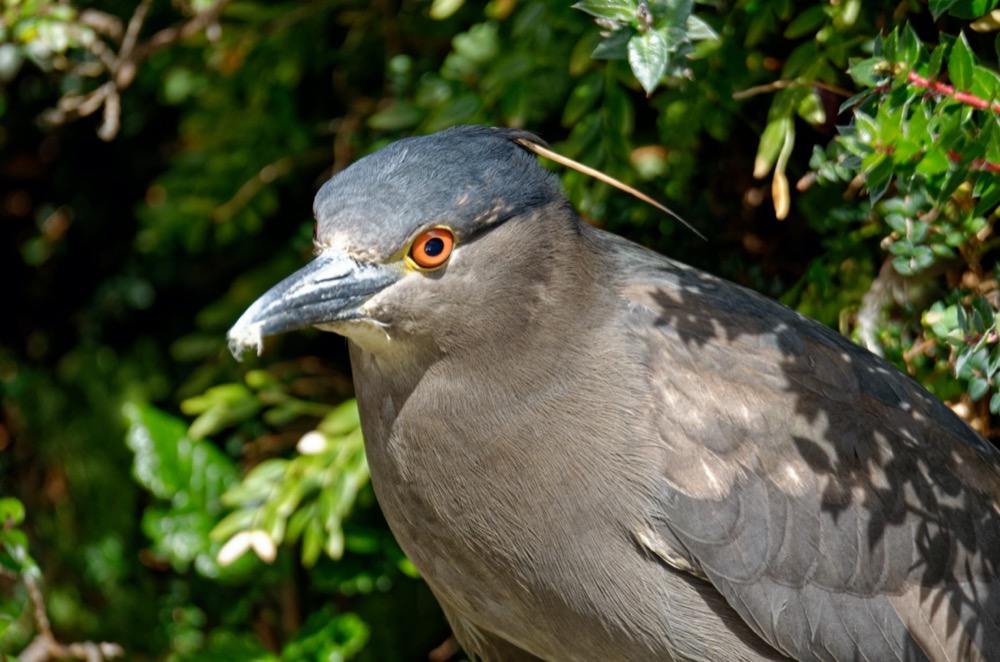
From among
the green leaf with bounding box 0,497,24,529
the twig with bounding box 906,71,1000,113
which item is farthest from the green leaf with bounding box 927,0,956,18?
the green leaf with bounding box 0,497,24,529

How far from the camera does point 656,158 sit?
3436 mm

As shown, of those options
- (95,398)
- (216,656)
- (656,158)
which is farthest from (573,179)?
(95,398)

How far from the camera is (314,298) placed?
220 centimetres

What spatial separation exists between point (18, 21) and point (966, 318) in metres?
2.52

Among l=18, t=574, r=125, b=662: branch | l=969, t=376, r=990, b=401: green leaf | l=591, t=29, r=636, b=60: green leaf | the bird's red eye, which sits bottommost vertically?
l=18, t=574, r=125, b=662: branch

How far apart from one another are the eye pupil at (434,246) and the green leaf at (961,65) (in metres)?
0.95

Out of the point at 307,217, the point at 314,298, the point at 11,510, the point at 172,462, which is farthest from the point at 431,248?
the point at 307,217

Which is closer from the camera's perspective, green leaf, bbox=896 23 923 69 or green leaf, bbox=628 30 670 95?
green leaf, bbox=896 23 923 69

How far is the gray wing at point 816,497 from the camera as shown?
2.36m

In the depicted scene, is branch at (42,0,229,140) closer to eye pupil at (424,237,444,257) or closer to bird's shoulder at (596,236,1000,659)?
eye pupil at (424,237,444,257)

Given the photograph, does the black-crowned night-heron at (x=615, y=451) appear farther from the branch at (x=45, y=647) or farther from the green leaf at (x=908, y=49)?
the branch at (x=45, y=647)

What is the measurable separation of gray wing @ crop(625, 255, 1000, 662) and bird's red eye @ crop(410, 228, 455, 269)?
453 mm

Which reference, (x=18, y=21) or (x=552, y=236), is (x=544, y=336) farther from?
(x=18, y=21)

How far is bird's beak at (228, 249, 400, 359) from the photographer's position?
218 centimetres
